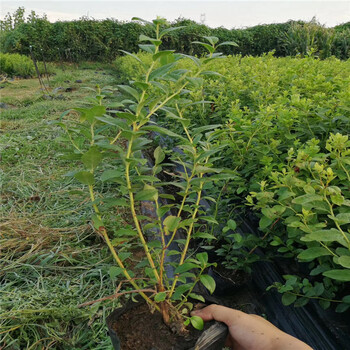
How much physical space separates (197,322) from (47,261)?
4.68 ft

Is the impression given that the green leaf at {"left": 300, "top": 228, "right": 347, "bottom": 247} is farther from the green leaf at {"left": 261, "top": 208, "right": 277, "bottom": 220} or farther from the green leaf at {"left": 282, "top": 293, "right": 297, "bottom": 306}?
the green leaf at {"left": 282, "top": 293, "right": 297, "bottom": 306}

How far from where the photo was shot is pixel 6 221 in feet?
8.67

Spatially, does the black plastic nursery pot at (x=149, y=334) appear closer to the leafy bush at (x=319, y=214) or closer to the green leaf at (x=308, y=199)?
the leafy bush at (x=319, y=214)

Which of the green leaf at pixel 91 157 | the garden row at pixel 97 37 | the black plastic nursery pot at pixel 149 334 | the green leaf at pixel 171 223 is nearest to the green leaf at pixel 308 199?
the green leaf at pixel 171 223

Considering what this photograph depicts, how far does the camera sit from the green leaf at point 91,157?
99 cm

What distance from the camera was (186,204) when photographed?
6.38ft

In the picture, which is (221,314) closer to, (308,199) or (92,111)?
(308,199)

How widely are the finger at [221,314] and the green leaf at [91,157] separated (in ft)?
2.22

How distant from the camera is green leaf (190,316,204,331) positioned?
1116mm

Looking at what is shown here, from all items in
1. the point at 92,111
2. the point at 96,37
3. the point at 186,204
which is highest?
the point at 96,37

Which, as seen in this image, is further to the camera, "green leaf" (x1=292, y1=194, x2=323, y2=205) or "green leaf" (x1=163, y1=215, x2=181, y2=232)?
"green leaf" (x1=163, y1=215, x2=181, y2=232)

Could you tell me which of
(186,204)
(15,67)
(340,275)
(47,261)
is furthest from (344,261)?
(15,67)

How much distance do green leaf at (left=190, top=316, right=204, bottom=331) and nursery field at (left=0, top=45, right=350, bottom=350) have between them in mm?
107

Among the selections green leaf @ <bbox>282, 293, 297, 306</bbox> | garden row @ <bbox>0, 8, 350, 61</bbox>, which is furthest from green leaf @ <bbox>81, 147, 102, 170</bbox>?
garden row @ <bbox>0, 8, 350, 61</bbox>
